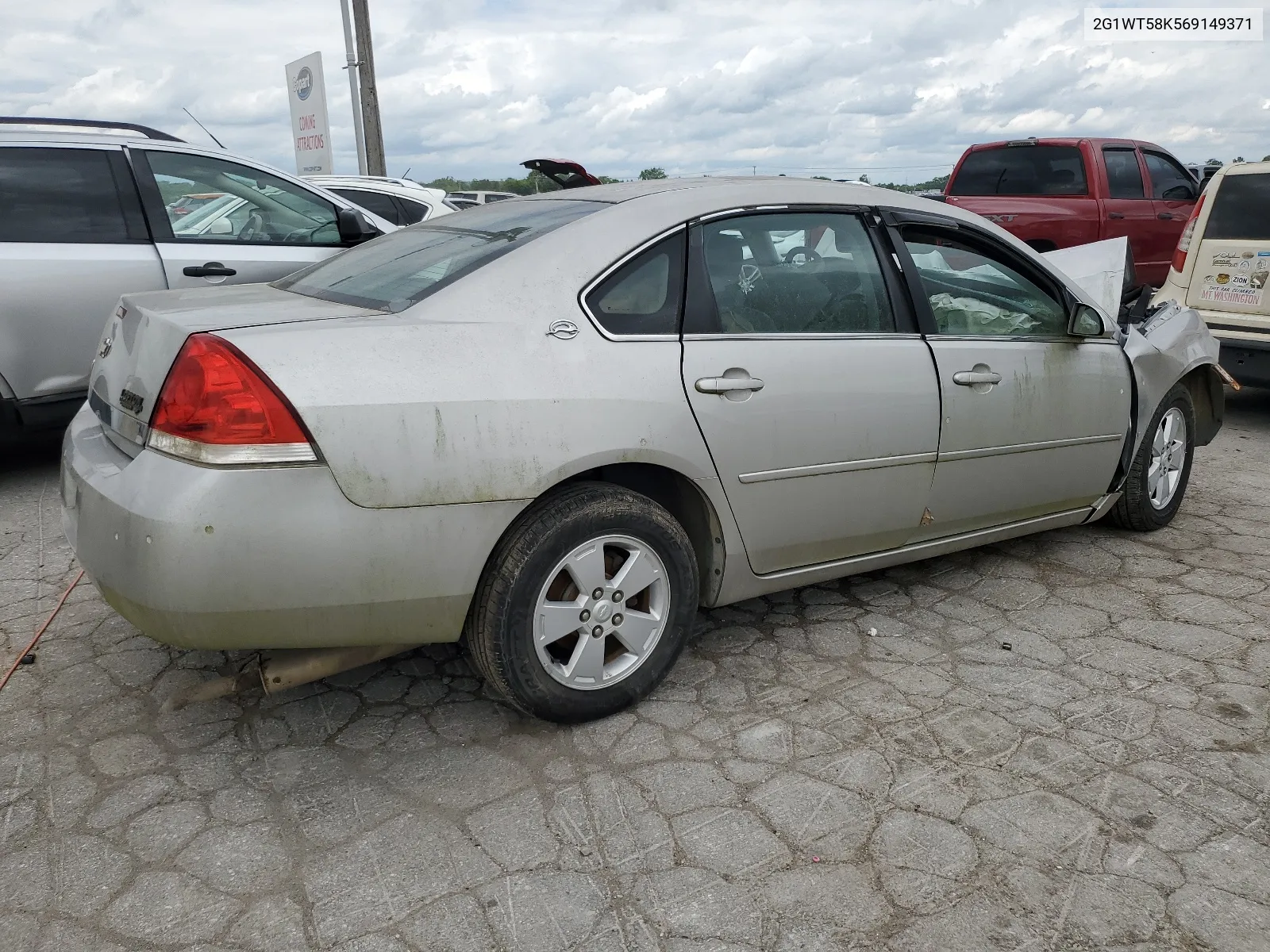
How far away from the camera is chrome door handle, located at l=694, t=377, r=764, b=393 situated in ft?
9.68

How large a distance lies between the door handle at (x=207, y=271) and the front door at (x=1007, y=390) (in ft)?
11.7

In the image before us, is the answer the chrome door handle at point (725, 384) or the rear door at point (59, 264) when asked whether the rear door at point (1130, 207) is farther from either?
the rear door at point (59, 264)

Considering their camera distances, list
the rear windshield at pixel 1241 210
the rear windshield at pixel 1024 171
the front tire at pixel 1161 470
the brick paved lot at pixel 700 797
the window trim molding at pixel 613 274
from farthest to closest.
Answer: the rear windshield at pixel 1024 171, the rear windshield at pixel 1241 210, the front tire at pixel 1161 470, the window trim molding at pixel 613 274, the brick paved lot at pixel 700 797

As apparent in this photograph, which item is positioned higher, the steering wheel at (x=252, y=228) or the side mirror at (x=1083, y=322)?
the steering wheel at (x=252, y=228)

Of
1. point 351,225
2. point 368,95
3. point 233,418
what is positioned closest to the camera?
point 233,418

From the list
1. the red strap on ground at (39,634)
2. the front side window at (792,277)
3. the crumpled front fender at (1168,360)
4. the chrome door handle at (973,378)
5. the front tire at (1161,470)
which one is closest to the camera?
the front side window at (792,277)

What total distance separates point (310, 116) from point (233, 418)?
47.5 feet

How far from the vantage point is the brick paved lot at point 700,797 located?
220 cm

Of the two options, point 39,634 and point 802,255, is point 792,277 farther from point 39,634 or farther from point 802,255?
point 39,634

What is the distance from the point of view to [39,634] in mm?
3479

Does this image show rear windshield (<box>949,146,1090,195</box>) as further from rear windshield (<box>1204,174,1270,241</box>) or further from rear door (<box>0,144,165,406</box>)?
rear door (<box>0,144,165,406</box>)

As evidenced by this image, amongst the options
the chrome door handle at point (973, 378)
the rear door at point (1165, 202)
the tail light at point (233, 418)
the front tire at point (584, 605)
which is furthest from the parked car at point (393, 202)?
the rear door at point (1165, 202)

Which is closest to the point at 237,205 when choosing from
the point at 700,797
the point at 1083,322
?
the point at 1083,322

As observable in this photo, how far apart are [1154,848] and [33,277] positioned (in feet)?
16.8
